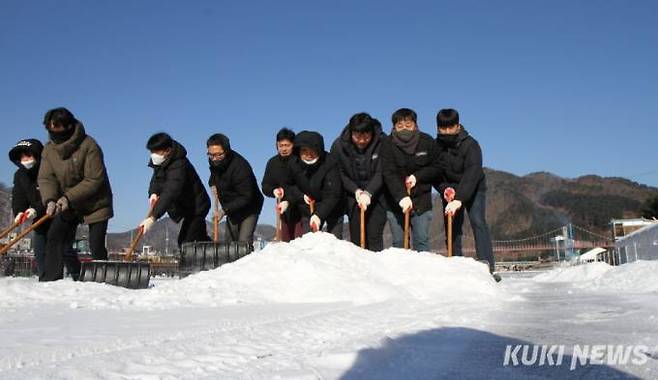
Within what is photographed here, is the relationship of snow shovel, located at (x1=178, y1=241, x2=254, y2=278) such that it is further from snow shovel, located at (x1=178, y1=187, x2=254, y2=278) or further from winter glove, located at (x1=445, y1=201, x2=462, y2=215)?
winter glove, located at (x1=445, y1=201, x2=462, y2=215)

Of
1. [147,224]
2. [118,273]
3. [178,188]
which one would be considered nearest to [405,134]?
[178,188]

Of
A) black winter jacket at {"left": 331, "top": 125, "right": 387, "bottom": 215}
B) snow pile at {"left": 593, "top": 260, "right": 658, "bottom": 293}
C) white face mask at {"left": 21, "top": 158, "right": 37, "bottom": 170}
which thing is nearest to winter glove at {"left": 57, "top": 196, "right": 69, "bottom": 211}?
white face mask at {"left": 21, "top": 158, "right": 37, "bottom": 170}

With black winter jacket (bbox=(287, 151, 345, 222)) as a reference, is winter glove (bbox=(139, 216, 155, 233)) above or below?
below

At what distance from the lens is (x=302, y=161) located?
669 cm

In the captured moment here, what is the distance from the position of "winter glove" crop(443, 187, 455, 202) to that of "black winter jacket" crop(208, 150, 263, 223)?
2328 millimetres

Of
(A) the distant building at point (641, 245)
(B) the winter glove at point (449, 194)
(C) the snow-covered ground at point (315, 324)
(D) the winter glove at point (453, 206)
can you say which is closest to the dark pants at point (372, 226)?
(B) the winter glove at point (449, 194)

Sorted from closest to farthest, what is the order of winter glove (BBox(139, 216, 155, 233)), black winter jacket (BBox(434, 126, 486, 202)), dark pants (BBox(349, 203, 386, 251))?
winter glove (BBox(139, 216, 155, 233)) → black winter jacket (BBox(434, 126, 486, 202)) → dark pants (BBox(349, 203, 386, 251))

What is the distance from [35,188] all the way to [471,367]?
20.3ft

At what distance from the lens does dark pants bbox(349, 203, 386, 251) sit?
6.59 meters

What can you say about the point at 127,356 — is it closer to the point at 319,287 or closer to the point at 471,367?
the point at 471,367

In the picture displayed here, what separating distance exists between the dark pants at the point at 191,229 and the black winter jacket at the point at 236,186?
36 centimetres

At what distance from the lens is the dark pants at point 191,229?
22.6 feet

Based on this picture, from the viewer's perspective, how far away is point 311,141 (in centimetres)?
656

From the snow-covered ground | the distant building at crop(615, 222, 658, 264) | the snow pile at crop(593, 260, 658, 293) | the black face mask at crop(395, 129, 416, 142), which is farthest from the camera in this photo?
the distant building at crop(615, 222, 658, 264)
